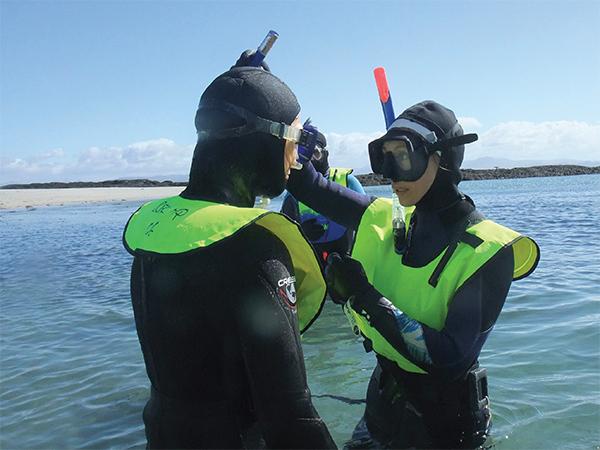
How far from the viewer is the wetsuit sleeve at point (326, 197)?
320 centimetres

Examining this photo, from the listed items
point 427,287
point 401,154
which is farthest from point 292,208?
point 427,287

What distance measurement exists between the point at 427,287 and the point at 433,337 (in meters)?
0.27

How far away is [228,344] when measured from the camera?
5.72 feet

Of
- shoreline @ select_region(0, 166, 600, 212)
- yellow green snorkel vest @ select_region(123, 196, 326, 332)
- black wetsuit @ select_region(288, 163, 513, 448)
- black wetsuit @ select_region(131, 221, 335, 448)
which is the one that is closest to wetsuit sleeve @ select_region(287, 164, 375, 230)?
black wetsuit @ select_region(288, 163, 513, 448)

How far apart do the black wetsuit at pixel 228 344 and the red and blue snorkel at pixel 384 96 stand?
1.52 meters

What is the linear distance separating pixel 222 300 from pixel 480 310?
1220 millimetres

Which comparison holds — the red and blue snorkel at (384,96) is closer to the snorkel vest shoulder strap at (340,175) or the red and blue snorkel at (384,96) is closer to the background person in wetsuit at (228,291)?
the background person in wetsuit at (228,291)

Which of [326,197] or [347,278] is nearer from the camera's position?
[347,278]

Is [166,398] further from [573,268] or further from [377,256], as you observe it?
[573,268]

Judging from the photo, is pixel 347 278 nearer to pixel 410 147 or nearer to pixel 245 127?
pixel 410 147

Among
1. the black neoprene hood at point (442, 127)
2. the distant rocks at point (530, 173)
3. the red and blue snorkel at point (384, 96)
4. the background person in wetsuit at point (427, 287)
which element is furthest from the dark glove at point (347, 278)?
the distant rocks at point (530, 173)

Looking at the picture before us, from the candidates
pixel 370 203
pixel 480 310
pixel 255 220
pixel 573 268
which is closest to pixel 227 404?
pixel 255 220

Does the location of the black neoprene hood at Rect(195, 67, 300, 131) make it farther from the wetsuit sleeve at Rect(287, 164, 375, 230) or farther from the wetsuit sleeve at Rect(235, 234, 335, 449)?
the wetsuit sleeve at Rect(287, 164, 375, 230)

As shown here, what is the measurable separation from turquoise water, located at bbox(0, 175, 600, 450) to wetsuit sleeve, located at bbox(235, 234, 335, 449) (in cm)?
254
